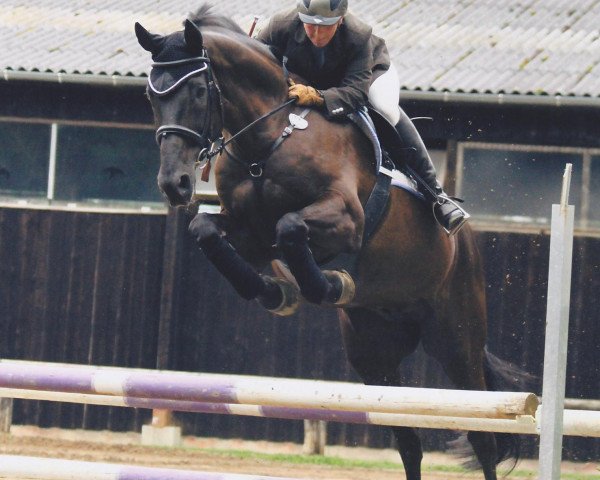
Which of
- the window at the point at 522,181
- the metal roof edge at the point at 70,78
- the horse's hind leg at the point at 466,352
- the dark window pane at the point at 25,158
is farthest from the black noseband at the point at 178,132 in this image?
the dark window pane at the point at 25,158

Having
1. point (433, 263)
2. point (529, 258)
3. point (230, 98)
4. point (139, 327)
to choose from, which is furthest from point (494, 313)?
point (230, 98)

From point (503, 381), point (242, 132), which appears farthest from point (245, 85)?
point (503, 381)

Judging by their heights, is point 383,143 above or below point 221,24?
below

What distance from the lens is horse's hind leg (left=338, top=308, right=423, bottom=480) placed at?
680cm

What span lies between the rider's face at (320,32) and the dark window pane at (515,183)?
458 centimetres

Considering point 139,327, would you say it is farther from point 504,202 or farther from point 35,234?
point 504,202

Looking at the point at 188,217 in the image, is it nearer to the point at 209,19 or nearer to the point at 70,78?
the point at 70,78

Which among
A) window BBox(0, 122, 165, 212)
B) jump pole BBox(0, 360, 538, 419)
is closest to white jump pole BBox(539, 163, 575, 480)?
jump pole BBox(0, 360, 538, 419)

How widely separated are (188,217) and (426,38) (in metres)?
2.64

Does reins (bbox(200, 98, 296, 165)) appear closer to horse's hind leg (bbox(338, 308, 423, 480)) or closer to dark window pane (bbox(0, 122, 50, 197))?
horse's hind leg (bbox(338, 308, 423, 480))

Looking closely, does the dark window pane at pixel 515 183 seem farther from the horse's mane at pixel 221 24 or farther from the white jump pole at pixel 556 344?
the white jump pole at pixel 556 344

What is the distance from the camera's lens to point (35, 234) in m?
10.9

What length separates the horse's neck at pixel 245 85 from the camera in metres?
5.61

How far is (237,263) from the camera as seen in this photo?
5.50m
